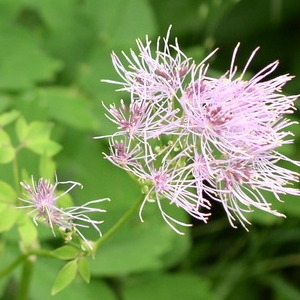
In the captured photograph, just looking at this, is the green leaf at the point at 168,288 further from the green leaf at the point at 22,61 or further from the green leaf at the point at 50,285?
the green leaf at the point at 22,61

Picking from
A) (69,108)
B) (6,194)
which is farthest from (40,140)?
(69,108)

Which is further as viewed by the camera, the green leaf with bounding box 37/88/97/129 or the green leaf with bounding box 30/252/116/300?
the green leaf with bounding box 37/88/97/129

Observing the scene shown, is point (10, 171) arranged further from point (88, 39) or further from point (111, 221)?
point (88, 39)

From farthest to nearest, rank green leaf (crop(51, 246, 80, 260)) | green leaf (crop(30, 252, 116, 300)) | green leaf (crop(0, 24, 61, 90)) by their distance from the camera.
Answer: green leaf (crop(0, 24, 61, 90)) < green leaf (crop(30, 252, 116, 300)) < green leaf (crop(51, 246, 80, 260))

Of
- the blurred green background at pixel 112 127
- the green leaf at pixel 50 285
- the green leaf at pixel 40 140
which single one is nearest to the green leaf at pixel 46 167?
the green leaf at pixel 40 140

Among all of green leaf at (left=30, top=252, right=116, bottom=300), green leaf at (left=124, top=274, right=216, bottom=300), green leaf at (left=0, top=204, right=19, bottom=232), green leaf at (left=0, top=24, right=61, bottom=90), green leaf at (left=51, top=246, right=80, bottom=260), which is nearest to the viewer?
green leaf at (left=51, top=246, right=80, bottom=260)

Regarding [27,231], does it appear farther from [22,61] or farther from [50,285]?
[22,61]

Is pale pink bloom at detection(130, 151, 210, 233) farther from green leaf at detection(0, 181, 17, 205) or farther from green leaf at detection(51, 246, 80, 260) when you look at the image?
green leaf at detection(0, 181, 17, 205)

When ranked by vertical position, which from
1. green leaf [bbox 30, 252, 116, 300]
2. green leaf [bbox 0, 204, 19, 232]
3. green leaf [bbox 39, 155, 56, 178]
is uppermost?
green leaf [bbox 39, 155, 56, 178]

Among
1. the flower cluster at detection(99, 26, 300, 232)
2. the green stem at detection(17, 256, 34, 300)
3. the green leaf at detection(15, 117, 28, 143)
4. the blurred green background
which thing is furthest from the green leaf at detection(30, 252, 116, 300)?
the flower cluster at detection(99, 26, 300, 232)
